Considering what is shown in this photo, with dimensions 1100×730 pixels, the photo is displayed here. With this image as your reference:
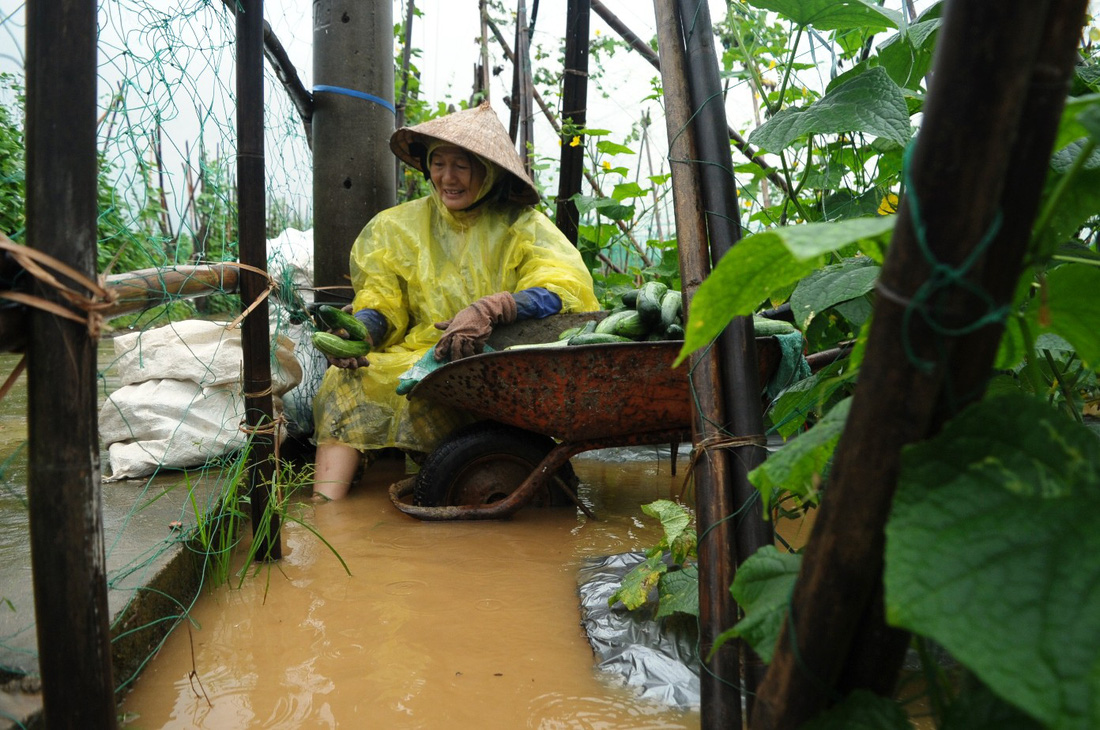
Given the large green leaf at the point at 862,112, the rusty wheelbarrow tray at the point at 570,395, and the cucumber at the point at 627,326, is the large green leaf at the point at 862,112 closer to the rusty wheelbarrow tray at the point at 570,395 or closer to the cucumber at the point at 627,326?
the rusty wheelbarrow tray at the point at 570,395

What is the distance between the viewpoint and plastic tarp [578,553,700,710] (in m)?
1.66

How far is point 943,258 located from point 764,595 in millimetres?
519

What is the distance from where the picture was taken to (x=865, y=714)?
0.75 meters

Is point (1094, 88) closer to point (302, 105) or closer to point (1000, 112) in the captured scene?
point (1000, 112)

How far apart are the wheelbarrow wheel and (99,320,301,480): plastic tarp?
724 millimetres

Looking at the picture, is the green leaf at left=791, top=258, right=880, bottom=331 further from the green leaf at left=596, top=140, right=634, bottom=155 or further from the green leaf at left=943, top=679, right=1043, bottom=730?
Result: the green leaf at left=596, top=140, right=634, bottom=155

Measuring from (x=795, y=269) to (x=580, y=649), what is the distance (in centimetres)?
132

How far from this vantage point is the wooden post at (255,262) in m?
2.19

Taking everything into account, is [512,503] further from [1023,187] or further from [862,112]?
[1023,187]

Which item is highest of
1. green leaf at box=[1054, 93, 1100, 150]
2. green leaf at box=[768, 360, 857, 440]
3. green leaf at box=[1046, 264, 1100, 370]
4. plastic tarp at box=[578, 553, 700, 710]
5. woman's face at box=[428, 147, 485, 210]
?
woman's face at box=[428, 147, 485, 210]

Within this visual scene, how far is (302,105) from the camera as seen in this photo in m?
3.79

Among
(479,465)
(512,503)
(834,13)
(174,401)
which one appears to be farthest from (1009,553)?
(174,401)

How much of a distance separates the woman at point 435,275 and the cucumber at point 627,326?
0.47 m

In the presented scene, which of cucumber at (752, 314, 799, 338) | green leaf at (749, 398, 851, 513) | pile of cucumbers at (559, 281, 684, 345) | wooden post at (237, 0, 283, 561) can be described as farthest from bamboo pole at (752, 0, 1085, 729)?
pile of cucumbers at (559, 281, 684, 345)
